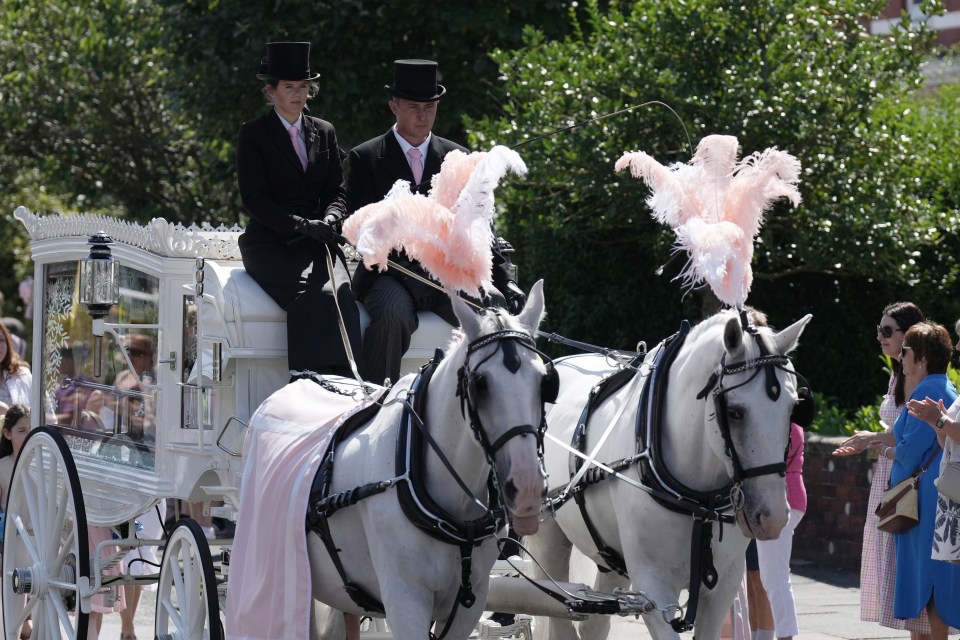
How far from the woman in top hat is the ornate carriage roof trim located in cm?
43

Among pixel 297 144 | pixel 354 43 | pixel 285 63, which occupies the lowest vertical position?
pixel 297 144

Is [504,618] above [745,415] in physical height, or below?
below

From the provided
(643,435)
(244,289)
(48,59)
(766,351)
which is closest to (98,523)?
(244,289)

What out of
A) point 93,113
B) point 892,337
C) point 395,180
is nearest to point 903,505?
point 892,337

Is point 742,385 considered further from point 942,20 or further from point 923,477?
point 942,20

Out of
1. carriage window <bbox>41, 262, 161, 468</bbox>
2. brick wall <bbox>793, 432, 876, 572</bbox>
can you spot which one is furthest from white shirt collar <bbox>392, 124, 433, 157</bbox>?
brick wall <bbox>793, 432, 876, 572</bbox>

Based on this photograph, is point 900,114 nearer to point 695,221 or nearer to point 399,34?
point 399,34

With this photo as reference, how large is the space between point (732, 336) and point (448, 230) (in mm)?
1192

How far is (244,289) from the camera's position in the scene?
22.9ft

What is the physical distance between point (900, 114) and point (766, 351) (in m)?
8.14

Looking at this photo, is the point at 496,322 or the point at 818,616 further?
the point at 818,616

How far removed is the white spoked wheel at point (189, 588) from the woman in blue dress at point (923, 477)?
3.63 metres

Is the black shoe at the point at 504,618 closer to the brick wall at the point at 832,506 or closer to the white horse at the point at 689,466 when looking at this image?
the white horse at the point at 689,466

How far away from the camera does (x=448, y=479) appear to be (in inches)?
210
